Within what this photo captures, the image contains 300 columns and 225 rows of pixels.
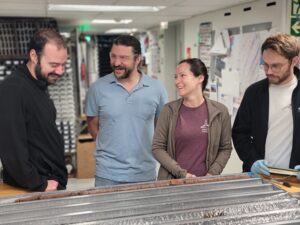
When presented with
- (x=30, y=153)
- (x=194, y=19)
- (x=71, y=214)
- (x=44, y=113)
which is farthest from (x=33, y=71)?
→ (x=194, y=19)

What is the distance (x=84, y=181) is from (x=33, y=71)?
3200 millimetres

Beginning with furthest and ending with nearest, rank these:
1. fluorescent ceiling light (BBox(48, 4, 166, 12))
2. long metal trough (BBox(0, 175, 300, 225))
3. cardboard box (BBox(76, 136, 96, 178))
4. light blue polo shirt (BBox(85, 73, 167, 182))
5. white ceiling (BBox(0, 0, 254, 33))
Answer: cardboard box (BBox(76, 136, 96, 178)) < fluorescent ceiling light (BBox(48, 4, 166, 12)) < white ceiling (BBox(0, 0, 254, 33)) < light blue polo shirt (BBox(85, 73, 167, 182)) < long metal trough (BBox(0, 175, 300, 225))

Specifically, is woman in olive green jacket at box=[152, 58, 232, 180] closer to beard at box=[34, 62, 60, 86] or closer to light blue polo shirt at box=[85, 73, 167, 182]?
light blue polo shirt at box=[85, 73, 167, 182]

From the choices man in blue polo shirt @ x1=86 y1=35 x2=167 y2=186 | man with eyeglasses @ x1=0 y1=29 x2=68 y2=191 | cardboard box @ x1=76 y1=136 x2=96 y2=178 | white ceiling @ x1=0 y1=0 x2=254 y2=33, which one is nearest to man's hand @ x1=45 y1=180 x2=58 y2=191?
man with eyeglasses @ x1=0 y1=29 x2=68 y2=191

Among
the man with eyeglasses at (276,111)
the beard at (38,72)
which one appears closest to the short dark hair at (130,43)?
the beard at (38,72)

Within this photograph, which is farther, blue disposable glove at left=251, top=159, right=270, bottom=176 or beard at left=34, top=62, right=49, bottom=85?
beard at left=34, top=62, right=49, bottom=85

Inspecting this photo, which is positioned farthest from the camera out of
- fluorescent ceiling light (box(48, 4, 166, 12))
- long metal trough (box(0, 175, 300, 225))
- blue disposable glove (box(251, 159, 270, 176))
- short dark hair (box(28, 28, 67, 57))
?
fluorescent ceiling light (box(48, 4, 166, 12))

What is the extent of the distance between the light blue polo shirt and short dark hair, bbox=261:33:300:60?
2.48ft

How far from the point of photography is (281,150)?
1.73 m

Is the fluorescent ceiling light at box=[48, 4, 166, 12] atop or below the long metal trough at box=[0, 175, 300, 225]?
atop

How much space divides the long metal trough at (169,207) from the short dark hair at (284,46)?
0.79 meters

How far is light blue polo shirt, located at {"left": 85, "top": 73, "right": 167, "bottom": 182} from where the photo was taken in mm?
2041

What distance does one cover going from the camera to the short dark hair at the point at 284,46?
1.68 meters

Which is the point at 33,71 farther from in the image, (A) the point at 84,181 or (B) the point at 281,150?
(A) the point at 84,181
